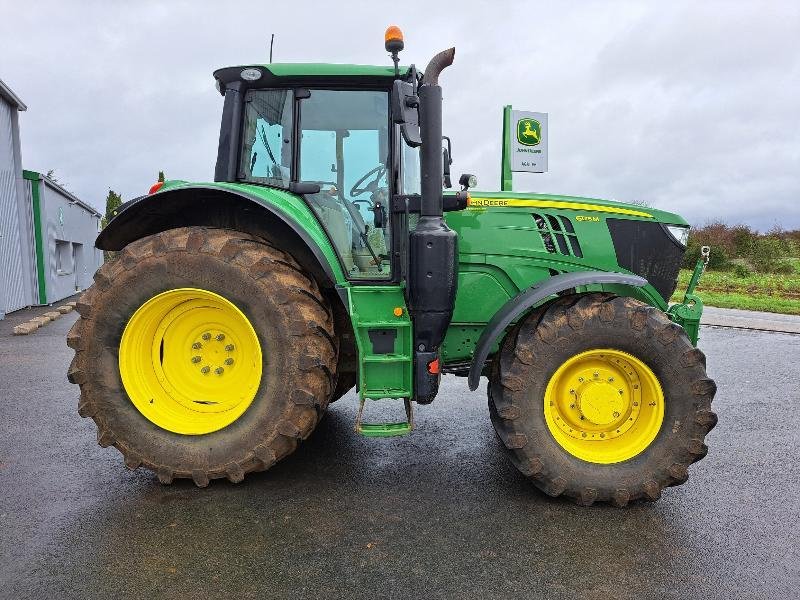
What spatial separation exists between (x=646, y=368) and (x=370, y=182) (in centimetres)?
191

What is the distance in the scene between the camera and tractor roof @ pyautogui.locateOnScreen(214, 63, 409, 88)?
3.33 m

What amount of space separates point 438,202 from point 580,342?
3.48ft

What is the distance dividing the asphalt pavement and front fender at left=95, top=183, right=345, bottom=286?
127 centimetres

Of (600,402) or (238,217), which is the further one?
(238,217)

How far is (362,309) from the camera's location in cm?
322

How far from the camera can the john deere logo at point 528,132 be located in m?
8.12

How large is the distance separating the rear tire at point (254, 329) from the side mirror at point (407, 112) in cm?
98

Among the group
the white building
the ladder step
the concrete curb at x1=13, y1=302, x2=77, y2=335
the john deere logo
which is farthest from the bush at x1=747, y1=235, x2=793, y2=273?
the white building

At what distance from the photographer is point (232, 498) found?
3.03 meters

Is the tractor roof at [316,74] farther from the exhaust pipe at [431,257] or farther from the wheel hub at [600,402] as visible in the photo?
the wheel hub at [600,402]

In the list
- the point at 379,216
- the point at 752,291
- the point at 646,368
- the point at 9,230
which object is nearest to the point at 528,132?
the point at 379,216

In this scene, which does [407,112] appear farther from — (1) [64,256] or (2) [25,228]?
(1) [64,256]

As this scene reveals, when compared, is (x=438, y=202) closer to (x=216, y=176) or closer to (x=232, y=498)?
(x=216, y=176)

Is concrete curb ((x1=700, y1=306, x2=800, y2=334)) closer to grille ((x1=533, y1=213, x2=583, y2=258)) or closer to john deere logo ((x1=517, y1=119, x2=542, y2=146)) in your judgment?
john deere logo ((x1=517, y1=119, x2=542, y2=146))
